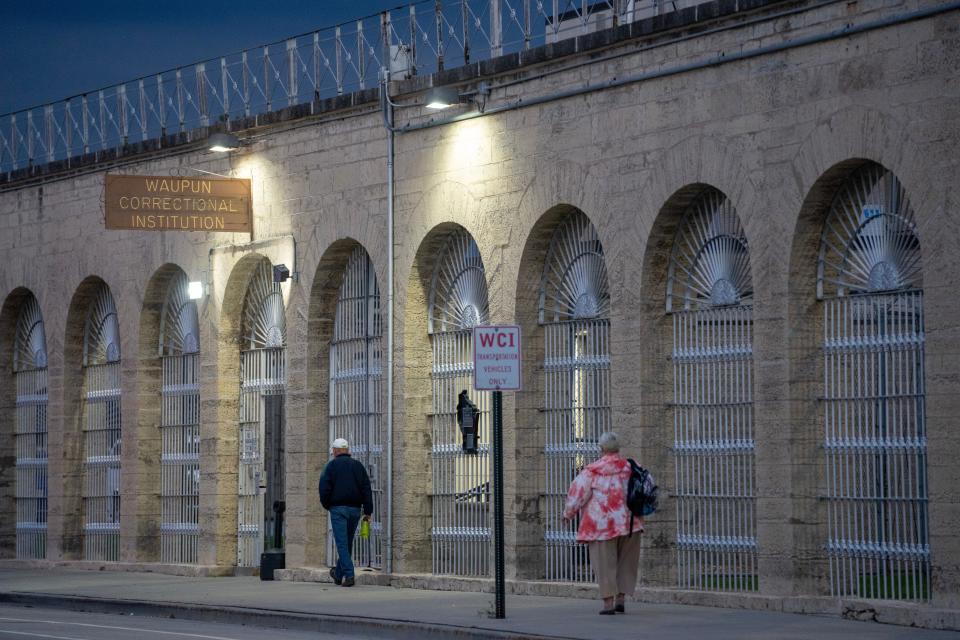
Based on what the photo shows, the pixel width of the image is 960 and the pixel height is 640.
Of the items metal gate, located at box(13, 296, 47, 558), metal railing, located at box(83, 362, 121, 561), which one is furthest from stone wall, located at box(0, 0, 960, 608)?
metal gate, located at box(13, 296, 47, 558)

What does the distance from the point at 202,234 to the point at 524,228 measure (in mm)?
6914

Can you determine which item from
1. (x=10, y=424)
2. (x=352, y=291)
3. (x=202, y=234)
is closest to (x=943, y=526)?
(x=352, y=291)

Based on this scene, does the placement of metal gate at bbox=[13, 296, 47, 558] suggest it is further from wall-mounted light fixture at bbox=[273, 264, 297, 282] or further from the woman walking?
the woman walking

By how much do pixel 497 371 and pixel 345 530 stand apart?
566 cm

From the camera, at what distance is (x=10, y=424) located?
3109 cm

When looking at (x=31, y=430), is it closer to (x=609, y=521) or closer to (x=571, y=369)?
(x=571, y=369)

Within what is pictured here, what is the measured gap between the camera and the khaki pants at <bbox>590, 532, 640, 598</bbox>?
17.4 metres

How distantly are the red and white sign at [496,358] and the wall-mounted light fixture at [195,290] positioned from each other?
10.1 metres

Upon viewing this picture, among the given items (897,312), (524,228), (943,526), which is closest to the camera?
(943,526)

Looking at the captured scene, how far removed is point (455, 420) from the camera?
2280cm

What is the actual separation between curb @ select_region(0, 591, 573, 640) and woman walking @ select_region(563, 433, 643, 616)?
5.50 feet

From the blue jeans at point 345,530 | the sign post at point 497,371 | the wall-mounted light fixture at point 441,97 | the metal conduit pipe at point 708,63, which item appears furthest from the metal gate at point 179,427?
the sign post at point 497,371

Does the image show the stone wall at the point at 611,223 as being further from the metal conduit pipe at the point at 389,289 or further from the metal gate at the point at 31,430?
the metal gate at the point at 31,430

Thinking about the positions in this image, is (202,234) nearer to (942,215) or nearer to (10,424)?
(10,424)
